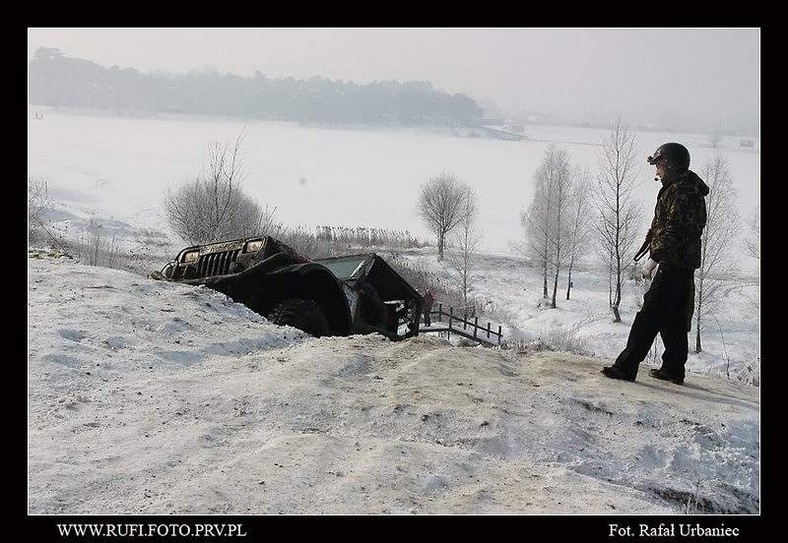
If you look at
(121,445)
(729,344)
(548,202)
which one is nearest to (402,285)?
(121,445)

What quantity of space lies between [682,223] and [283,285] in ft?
13.0

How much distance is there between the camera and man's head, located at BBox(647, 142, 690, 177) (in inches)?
225

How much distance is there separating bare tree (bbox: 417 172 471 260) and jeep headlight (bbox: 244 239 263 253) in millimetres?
49989

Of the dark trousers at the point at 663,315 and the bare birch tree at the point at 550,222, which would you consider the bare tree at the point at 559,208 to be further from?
the dark trousers at the point at 663,315

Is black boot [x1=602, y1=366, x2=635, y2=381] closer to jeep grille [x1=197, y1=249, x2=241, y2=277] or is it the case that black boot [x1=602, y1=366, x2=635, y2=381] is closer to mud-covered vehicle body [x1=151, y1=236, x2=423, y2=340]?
mud-covered vehicle body [x1=151, y1=236, x2=423, y2=340]

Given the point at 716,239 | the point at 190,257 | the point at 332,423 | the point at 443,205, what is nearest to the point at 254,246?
the point at 190,257

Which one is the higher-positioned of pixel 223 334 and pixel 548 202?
pixel 548 202

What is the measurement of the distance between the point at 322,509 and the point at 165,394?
1.86 m

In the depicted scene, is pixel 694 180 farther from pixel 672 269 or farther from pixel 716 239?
pixel 716 239

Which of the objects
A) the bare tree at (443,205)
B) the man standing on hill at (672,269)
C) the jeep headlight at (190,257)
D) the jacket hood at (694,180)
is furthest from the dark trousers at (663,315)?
the bare tree at (443,205)

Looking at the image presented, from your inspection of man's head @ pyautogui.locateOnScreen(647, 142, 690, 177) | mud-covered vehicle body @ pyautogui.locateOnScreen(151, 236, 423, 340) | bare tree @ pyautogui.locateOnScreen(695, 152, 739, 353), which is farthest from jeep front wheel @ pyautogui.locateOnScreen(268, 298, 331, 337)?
bare tree @ pyautogui.locateOnScreen(695, 152, 739, 353)

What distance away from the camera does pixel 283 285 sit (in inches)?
295

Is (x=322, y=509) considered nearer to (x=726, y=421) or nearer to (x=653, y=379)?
(x=726, y=421)

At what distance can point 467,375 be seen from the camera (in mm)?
5418
